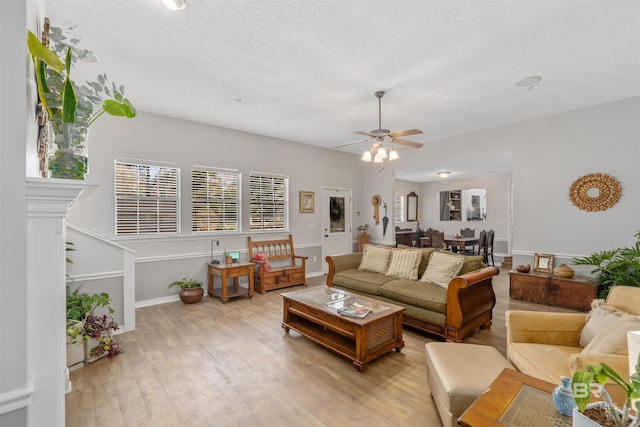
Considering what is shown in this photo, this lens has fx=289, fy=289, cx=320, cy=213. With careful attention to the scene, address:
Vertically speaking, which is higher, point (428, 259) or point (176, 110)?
point (176, 110)

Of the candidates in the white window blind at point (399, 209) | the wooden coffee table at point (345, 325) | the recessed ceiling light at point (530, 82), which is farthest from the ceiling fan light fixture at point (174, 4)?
the white window blind at point (399, 209)

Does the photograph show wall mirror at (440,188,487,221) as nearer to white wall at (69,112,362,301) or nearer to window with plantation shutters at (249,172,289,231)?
white wall at (69,112,362,301)

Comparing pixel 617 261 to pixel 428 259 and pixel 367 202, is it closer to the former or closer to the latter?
pixel 428 259

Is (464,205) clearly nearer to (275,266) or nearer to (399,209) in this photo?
(399,209)

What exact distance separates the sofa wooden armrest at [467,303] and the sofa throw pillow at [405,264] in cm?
82

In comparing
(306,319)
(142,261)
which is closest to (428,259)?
(306,319)

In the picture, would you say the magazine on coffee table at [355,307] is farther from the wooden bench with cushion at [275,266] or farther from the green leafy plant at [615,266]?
the green leafy plant at [615,266]

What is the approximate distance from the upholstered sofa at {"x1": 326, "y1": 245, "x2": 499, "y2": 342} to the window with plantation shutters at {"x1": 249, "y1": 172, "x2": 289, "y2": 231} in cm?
190

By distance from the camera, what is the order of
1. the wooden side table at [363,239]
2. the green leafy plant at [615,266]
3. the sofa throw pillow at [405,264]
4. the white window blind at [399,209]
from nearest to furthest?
the green leafy plant at [615,266] → the sofa throw pillow at [405,264] → the wooden side table at [363,239] → the white window blind at [399,209]

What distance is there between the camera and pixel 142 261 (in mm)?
4398

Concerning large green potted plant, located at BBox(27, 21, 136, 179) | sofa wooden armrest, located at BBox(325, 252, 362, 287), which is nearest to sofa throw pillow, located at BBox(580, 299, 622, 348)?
sofa wooden armrest, located at BBox(325, 252, 362, 287)

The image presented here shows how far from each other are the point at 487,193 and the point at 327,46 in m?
8.50

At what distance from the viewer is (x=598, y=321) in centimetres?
200

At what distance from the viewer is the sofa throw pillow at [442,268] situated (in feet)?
11.4
